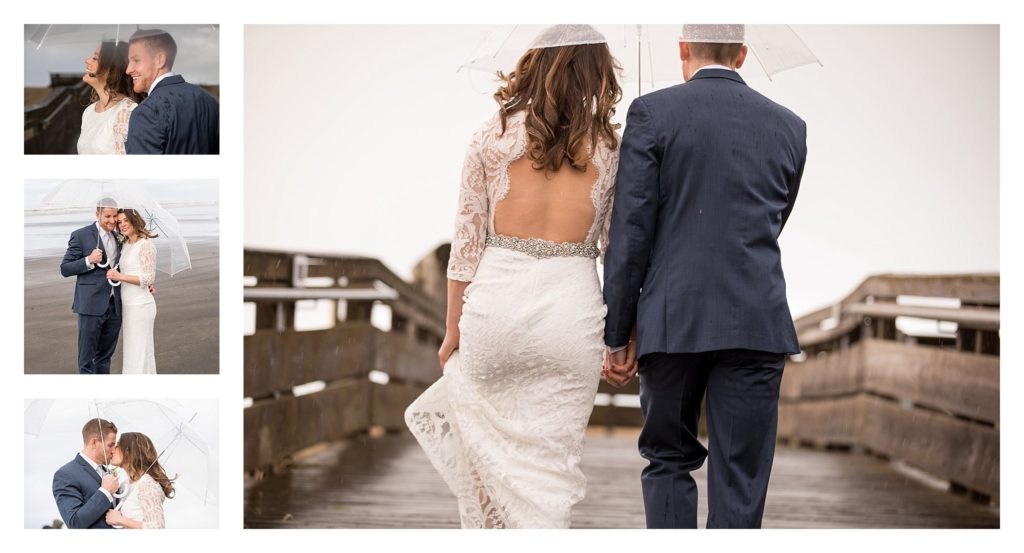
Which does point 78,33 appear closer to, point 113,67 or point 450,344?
point 113,67

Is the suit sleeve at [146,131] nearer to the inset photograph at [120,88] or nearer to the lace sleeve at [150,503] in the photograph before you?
the inset photograph at [120,88]

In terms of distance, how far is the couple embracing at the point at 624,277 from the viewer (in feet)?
9.87

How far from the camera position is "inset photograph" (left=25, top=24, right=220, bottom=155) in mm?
3805

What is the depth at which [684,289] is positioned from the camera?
304 cm

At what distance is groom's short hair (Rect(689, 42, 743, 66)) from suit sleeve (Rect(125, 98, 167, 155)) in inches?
69.4

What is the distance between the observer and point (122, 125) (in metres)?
3.84

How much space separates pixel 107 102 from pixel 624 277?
1.85m

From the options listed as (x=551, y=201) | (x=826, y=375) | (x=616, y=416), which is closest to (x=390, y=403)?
(x=826, y=375)

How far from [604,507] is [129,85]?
8.05ft

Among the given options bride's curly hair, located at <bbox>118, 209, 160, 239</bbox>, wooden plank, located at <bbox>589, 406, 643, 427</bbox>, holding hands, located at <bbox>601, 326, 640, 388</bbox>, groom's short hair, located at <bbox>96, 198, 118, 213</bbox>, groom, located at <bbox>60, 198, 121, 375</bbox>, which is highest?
groom's short hair, located at <bbox>96, 198, 118, 213</bbox>

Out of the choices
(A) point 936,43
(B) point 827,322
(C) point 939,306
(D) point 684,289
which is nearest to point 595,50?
(D) point 684,289

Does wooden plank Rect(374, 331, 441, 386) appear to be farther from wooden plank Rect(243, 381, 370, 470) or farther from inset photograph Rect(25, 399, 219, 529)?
inset photograph Rect(25, 399, 219, 529)

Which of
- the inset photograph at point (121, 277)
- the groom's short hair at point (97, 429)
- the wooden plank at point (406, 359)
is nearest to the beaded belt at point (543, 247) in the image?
the inset photograph at point (121, 277)

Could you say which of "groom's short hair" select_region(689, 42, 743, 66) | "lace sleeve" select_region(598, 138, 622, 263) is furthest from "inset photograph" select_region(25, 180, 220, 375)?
"groom's short hair" select_region(689, 42, 743, 66)
